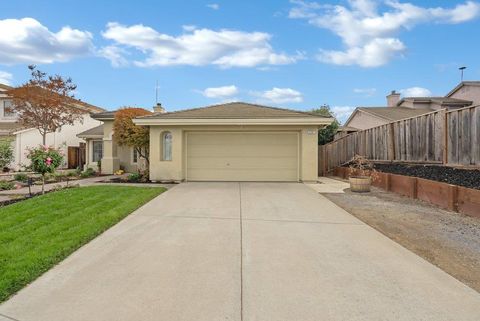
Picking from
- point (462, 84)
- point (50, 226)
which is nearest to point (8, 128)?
point (50, 226)

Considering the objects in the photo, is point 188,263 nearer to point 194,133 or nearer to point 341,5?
point 194,133

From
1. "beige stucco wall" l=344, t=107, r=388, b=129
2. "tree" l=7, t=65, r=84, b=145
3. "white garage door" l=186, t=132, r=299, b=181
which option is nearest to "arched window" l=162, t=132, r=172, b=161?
"white garage door" l=186, t=132, r=299, b=181

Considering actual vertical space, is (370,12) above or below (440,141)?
above

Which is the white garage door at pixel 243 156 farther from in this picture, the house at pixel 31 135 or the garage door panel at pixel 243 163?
the house at pixel 31 135

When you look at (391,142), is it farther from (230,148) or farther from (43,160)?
(43,160)

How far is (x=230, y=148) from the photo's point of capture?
14.0 meters

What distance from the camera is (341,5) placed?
12172mm

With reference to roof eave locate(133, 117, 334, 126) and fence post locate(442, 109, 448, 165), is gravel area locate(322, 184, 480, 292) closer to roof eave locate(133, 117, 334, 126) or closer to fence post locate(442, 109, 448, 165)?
fence post locate(442, 109, 448, 165)

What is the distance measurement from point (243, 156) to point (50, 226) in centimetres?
888

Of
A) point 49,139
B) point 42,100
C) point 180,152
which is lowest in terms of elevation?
point 180,152

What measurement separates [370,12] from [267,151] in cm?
644

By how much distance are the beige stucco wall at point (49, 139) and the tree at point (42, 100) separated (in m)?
1.00

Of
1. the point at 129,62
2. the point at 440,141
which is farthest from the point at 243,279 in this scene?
the point at 129,62

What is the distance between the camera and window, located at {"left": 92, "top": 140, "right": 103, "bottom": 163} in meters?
19.8
